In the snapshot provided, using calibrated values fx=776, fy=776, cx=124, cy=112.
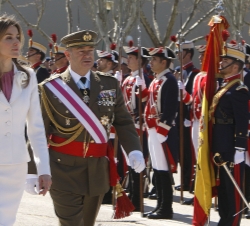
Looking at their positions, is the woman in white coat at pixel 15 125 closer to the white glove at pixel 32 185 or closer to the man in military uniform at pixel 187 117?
the white glove at pixel 32 185

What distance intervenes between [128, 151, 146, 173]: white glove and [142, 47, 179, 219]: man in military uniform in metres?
2.82

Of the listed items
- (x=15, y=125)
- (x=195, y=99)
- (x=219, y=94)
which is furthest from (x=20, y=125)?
(x=195, y=99)

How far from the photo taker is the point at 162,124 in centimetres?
869

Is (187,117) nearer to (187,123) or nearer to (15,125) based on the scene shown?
(187,123)

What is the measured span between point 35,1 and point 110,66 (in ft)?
47.7

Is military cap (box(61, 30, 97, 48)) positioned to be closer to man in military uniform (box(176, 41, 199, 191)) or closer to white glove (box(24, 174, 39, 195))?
white glove (box(24, 174, 39, 195))

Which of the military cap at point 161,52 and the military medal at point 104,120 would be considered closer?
the military medal at point 104,120

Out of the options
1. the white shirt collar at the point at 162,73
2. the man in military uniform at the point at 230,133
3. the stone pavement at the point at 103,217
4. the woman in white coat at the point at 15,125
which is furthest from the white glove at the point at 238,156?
the woman in white coat at the point at 15,125

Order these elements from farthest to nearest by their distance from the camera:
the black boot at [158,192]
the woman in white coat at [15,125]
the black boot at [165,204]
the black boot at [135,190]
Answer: the black boot at [135,190] → the black boot at [158,192] → the black boot at [165,204] → the woman in white coat at [15,125]

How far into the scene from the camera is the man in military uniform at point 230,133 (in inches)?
275

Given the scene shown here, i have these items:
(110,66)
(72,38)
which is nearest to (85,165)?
(72,38)

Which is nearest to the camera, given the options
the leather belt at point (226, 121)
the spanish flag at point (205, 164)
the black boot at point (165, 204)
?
the leather belt at point (226, 121)

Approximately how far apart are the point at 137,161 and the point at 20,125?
48.4 inches

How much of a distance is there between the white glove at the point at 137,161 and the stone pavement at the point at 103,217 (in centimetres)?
240
